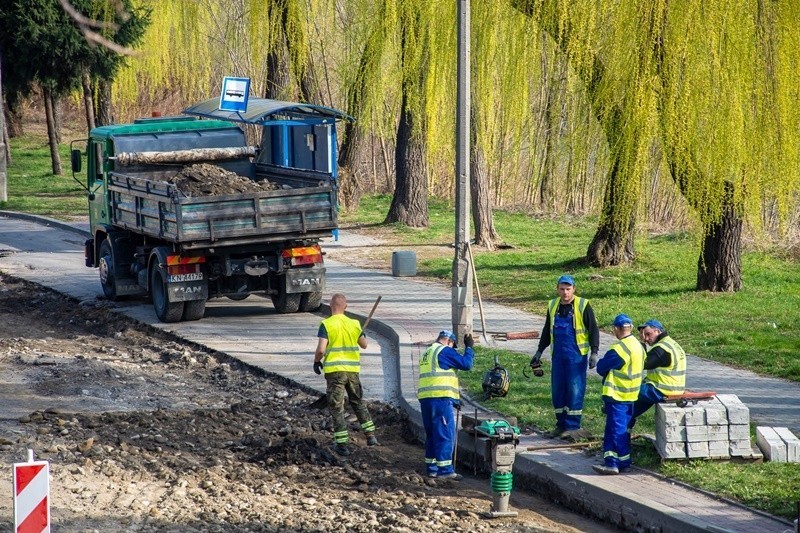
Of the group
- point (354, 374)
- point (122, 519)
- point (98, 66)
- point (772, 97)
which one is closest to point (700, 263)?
point (772, 97)

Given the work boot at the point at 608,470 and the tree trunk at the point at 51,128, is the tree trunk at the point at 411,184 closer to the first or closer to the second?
the tree trunk at the point at 51,128

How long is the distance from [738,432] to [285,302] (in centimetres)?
960

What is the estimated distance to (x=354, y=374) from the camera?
11.3m

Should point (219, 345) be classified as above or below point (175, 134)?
below

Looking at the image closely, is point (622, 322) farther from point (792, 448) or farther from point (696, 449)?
point (792, 448)

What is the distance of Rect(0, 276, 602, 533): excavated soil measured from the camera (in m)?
9.04

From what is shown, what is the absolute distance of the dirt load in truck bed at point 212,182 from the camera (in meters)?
17.4

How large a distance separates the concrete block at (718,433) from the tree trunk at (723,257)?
26.4ft

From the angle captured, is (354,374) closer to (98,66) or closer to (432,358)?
(432,358)

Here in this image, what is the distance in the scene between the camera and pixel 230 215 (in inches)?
651

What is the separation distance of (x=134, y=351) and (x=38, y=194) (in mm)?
21897

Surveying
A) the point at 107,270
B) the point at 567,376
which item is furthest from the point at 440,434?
the point at 107,270

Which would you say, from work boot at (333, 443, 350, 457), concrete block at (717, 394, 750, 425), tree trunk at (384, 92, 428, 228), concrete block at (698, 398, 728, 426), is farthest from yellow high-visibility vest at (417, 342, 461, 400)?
tree trunk at (384, 92, 428, 228)

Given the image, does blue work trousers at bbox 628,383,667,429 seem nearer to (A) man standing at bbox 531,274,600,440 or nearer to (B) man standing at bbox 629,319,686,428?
(B) man standing at bbox 629,319,686,428
